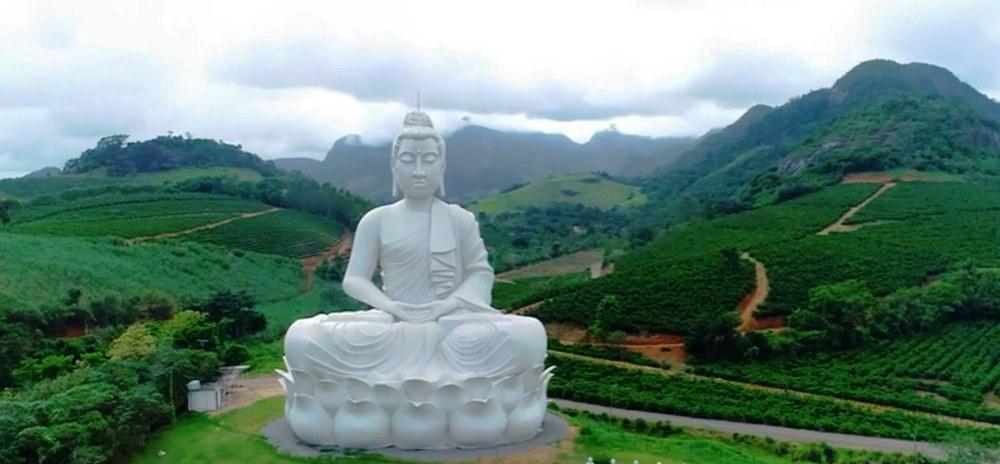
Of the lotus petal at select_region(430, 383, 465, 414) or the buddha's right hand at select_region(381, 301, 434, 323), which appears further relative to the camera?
the buddha's right hand at select_region(381, 301, 434, 323)

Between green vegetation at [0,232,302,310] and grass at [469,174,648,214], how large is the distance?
44.0m

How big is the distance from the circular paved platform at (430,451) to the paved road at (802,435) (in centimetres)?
530

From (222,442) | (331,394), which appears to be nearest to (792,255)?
(331,394)

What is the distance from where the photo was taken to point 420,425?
1223 cm

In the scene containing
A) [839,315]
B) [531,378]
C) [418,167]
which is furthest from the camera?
[839,315]

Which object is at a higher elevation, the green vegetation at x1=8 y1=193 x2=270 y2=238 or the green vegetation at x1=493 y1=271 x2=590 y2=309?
the green vegetation at x1=8 y1=193 x2=270 y2=238

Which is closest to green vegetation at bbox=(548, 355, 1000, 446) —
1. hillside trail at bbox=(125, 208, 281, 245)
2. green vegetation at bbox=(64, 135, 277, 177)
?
hillside trail at bbox=(125, 208, 281, 245)

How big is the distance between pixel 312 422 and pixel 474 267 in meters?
3.34

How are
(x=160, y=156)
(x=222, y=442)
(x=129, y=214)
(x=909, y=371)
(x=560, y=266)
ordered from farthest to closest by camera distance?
(x=160, y=156)
(x=560, y=266)
(x=129, y=214)
(x=909, y=371)
(x=222, y=442)

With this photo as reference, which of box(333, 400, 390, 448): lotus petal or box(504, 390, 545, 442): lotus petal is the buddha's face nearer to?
box(333, 400, 390, 448): lotus petal

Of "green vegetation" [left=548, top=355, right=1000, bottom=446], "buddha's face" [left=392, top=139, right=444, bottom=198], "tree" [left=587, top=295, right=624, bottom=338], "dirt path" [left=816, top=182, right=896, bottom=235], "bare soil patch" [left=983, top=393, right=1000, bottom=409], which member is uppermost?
"buddha's face" [left=392, top=139, right=444, bottom=198]

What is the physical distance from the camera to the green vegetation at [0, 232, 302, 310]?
26656 millimetres

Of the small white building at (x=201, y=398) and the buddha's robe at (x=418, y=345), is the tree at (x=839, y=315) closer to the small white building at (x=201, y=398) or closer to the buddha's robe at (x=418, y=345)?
the buddha's robe at (x=418, y=345)

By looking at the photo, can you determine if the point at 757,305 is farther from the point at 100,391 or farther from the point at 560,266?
the point at 100,391
